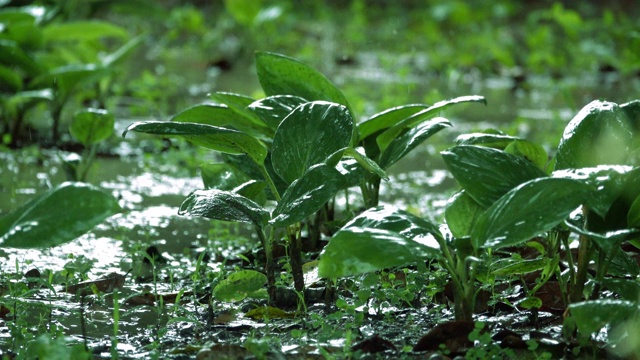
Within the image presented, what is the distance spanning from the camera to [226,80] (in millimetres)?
5152

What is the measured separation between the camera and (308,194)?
1.53 m

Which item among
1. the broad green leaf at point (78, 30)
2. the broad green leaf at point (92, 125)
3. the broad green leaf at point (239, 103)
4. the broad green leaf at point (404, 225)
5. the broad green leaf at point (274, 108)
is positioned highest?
the broad green leaf at point (78, 30)

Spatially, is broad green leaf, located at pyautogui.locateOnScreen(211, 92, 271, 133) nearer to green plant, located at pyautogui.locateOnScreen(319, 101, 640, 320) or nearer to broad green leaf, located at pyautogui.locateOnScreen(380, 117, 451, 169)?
broad green leaf, located at pyautogui.locateOnScreen(380, 117, 451, 169)

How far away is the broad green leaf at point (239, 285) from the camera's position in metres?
1.65

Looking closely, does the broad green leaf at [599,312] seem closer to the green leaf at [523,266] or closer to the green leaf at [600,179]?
the green leaf at [600,179]

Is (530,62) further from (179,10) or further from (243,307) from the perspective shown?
(243,307)

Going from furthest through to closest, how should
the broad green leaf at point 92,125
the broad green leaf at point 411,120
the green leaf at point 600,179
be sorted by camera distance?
the broad green leaf at point 92,125
the broad green leaf at point 411,120
the green leaf at point 600,179

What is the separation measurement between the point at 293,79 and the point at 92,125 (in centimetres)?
80

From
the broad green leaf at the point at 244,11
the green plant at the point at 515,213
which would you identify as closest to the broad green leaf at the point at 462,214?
the green plant at the point at 515,213

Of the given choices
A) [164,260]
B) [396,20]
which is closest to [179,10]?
[396,20]

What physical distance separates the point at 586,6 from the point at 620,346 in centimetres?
777

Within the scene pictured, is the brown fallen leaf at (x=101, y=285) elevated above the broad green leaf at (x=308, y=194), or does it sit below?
below

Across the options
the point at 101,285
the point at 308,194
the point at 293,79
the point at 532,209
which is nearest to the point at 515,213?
the point at 532,209

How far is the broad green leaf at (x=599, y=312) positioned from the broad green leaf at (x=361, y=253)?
244 millimetres
